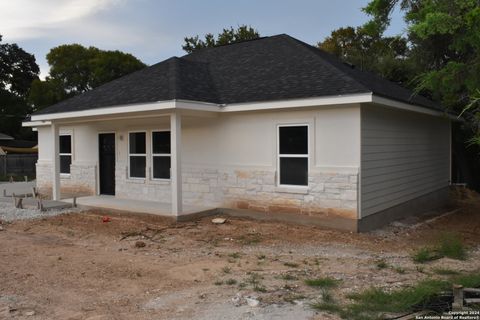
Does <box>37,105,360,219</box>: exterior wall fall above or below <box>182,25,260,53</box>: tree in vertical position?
below

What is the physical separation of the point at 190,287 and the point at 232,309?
1.13 meters

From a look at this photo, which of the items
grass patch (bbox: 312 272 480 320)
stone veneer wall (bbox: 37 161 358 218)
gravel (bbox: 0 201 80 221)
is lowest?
grass patch (bbox: 312 272 480 320)

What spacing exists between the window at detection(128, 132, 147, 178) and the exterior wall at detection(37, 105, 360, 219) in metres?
0.16

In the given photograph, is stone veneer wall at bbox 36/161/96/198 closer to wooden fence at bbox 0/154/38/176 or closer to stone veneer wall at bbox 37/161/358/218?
stone veneer wall at bbox 37/161/358/218

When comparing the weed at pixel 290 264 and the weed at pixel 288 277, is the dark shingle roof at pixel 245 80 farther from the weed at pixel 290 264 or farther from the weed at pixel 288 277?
the weed at pixel 288 277

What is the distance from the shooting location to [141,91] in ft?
39.5

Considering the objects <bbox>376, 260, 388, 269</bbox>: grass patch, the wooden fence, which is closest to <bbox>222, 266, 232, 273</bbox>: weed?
<bbox>376, 260, 388, 269</bbox>: grass patch

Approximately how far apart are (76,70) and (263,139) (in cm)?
4156

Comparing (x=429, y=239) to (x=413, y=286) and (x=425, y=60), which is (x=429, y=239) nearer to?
(x=413, y=286)

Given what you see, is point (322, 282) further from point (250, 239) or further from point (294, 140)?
point (294, 140)

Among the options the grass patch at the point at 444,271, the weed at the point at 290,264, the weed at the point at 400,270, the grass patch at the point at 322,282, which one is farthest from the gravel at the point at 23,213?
the grass patch at the point at 444,271

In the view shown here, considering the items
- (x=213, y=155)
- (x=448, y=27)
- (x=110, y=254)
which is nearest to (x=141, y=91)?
(x=213, y=155)

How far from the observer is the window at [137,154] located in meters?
13.8

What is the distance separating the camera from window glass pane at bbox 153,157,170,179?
1325 cm
